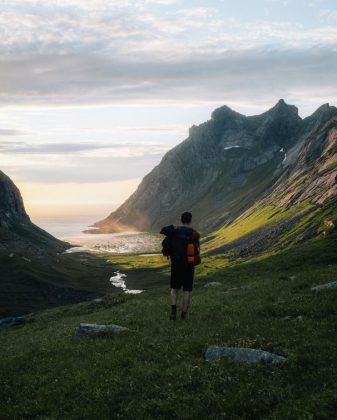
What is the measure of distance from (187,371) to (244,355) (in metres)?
2.08

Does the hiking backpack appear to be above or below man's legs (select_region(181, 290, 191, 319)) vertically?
above

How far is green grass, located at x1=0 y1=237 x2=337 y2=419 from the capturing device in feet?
43.4

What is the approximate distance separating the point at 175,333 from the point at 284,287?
45.2 ft

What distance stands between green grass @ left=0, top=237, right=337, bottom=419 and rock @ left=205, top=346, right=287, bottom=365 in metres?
0.36

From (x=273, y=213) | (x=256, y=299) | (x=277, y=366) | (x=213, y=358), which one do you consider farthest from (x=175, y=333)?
Answer: (x=273, y=213)

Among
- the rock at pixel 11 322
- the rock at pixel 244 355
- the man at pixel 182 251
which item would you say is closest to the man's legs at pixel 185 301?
the man at pixel 182 251

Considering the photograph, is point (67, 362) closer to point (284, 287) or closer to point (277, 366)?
point (277, 366)

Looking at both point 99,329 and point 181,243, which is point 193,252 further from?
point 99,329

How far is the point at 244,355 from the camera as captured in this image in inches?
646

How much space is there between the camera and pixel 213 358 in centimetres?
1688

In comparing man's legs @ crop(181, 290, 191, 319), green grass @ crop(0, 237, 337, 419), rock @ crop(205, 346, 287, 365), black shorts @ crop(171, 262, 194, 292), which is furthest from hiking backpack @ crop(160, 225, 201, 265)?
rock @ crop(205, 346, 287, 365)

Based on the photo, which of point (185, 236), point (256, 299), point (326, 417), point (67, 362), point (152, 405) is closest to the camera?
point (326, 417)

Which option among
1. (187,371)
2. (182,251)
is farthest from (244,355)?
(182,251)

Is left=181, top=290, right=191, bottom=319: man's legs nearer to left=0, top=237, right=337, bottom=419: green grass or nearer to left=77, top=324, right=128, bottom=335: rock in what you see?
left=0, top=237, right=337, bottom=419: green grass
